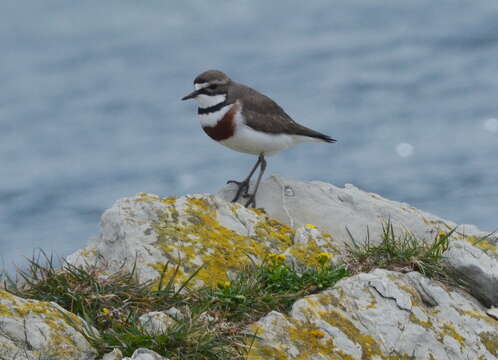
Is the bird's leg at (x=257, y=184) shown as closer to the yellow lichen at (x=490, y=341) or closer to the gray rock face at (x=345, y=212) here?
the gray rock face at (x=345, y=212)

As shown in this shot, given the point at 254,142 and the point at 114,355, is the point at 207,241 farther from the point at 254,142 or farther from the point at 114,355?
the point at 254,142

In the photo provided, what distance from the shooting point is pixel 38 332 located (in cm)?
610

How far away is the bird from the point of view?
11.2 meters

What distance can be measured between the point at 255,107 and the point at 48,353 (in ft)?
20.5

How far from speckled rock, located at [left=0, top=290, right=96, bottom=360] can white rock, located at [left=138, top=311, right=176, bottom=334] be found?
0.50 m

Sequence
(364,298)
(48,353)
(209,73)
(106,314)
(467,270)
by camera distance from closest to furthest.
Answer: (48,353) < (106,314) < (364,298) < (467,270) < (209,73)

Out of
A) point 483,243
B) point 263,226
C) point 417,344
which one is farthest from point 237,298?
point 483,243

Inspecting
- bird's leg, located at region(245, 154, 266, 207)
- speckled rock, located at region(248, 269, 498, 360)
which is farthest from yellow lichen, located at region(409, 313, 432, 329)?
bird's leg, located at region(245, 154, 266, 207)

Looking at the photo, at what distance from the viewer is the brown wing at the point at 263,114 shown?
11.3 metres

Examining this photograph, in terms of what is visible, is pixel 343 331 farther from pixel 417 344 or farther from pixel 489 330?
pixel 489 330

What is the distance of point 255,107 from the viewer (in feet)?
37.7

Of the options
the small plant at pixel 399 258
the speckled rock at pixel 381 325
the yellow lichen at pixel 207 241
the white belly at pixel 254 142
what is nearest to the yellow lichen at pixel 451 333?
the speckled rock at pixel 381 325

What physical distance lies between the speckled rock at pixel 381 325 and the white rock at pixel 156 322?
76 centimetres

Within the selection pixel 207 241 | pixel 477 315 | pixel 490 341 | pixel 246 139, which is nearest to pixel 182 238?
pixel 207 241
